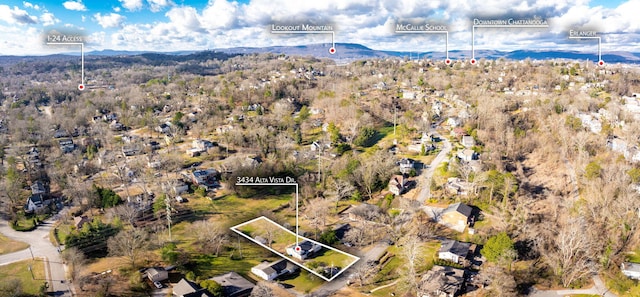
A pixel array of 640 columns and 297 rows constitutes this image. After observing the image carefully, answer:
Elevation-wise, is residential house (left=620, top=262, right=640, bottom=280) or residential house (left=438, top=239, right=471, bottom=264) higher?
residential house (left=438, top=239, right=471, bottom=264)

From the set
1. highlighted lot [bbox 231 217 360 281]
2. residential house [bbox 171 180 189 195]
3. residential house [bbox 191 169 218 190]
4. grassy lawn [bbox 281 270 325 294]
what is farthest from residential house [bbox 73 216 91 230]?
grassy lawn [bbox 281 270 325 294]

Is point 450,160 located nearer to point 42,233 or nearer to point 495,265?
point 495,265

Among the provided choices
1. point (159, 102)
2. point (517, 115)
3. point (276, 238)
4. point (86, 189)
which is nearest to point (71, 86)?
point (159, 102)

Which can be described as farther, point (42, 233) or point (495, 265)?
point (42, 233)

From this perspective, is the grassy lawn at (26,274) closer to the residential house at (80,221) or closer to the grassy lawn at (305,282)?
the residential house at (80,221)

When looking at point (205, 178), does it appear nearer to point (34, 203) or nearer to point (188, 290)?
point (34, 203)

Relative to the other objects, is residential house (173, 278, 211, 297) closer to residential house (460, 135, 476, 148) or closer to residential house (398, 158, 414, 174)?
residential house (398, 158, 414, 174)
